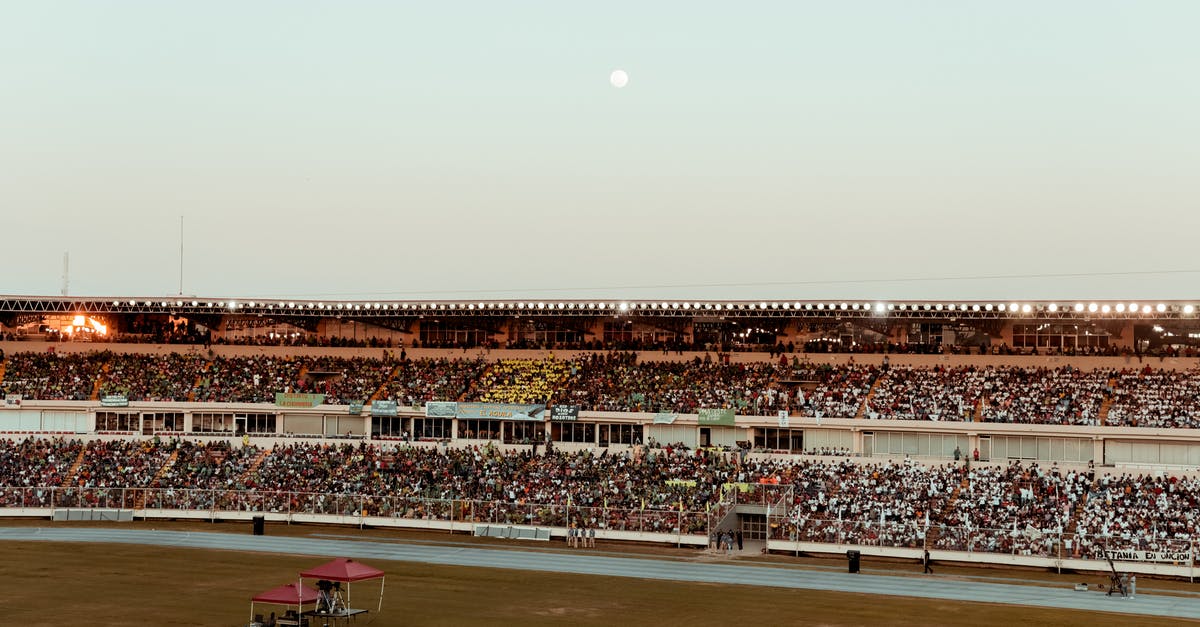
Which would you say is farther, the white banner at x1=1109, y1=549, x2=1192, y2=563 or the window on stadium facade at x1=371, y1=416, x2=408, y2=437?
the window on stadium facade at x1=371, y1=416, x2=408, y2=437

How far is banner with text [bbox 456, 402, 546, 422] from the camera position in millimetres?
66688

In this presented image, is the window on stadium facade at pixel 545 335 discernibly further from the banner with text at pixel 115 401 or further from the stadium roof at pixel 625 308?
the banner with text at pixel 115 401

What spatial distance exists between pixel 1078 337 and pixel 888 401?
40.2 ft

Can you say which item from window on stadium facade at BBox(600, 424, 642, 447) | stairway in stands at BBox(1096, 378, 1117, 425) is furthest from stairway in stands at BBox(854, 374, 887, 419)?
window on stadium facade at BBox(600, 424, 642, 447)

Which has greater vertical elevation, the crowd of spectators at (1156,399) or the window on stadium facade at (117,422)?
the crowd of spectators at (1156,399)

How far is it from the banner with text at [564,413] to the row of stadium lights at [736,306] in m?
8.08

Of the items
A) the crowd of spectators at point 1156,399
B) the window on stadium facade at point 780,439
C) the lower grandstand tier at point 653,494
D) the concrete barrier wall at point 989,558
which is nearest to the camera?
the concrete barrier wall at point 989,558

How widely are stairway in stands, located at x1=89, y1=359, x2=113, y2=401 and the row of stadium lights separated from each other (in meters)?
4.16

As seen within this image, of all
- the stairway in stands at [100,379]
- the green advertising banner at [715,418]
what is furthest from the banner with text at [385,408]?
the green advertising banner at [715,418]

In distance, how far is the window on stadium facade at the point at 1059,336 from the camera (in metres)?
66.2

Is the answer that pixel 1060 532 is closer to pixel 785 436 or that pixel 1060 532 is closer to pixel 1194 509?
pixel 1194 509

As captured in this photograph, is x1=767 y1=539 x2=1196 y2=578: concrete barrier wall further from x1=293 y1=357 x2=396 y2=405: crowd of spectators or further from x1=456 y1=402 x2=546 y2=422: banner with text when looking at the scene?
x1=293 y1=357 x2=396 y2=405: crowd of spectators

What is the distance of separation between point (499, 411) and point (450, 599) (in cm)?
2909

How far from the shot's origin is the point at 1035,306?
6450cm
